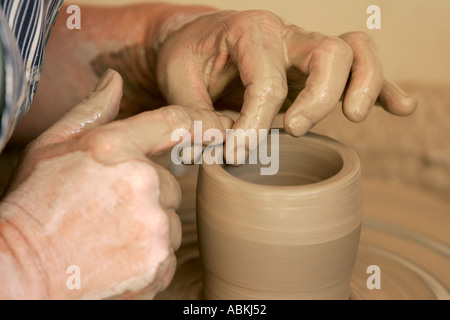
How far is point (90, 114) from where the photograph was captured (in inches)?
41.1

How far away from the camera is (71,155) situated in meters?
0.94

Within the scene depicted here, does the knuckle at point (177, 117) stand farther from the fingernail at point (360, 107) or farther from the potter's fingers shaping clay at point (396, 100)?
the potter's fingers shaping clay at point (396, 100)

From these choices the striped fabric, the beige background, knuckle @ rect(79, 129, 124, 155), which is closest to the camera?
the striped fabric

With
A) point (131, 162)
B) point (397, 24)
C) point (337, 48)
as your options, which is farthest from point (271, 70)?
point (397, 24)

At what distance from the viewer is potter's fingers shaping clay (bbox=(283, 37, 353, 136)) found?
42.8 inches

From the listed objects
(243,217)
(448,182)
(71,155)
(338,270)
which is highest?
(71,155)

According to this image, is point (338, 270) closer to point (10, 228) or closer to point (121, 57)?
point (10, 228)

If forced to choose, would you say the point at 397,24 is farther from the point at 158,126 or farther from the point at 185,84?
the point at 158,126

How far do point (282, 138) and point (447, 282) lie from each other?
0.48 meters

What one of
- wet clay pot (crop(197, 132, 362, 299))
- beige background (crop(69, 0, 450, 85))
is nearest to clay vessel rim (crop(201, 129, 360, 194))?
wet clay pot (crop(197, 132, 362, 299))

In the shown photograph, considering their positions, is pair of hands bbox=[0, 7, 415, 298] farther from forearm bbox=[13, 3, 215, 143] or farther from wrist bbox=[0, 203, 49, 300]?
forearm bbox=[13, 3, 215, 143]

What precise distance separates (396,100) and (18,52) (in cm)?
78

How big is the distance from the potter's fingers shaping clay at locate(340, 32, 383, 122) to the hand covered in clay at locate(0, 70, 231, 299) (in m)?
0.43
